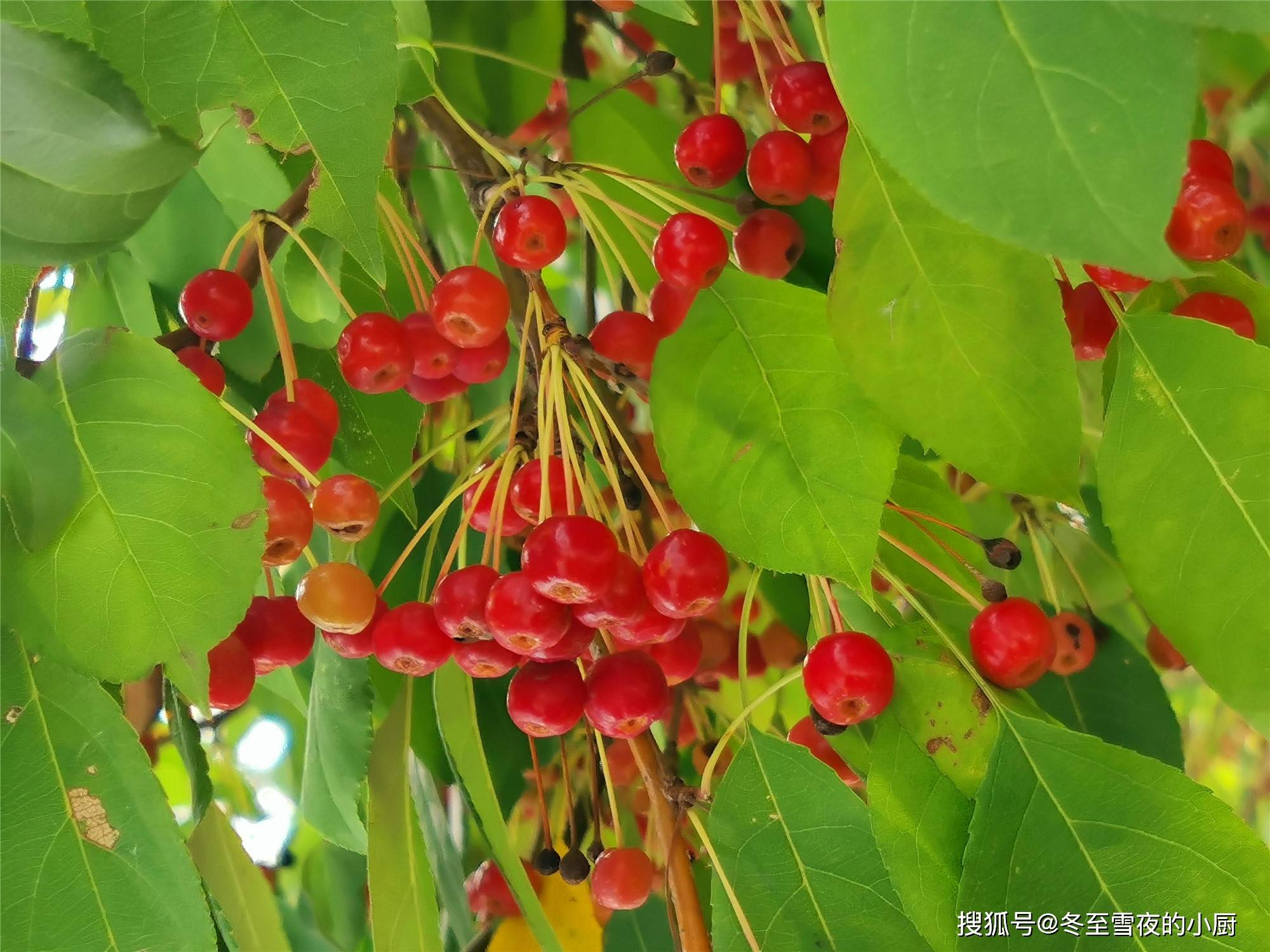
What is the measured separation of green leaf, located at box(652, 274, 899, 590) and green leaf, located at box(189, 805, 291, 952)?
0.48 metres

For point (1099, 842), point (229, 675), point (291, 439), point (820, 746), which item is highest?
Answer: point (291, 439)

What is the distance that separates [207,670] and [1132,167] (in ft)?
1.50

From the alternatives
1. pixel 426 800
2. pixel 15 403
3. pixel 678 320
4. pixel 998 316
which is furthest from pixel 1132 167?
pixel 426 800

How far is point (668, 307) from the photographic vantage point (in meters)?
0.76

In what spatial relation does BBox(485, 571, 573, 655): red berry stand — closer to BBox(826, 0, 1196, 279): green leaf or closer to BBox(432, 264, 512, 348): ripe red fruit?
BBox(432, 264, 512, 348): ripe red fruit

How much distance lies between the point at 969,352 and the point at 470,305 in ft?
1.06

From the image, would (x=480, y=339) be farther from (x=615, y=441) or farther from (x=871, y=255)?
(x=871, y=255)

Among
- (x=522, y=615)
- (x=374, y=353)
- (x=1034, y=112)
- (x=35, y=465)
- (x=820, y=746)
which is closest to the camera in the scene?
(x=1034, y=112)

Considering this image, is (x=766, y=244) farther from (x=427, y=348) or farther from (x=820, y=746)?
(x=820, y=746)

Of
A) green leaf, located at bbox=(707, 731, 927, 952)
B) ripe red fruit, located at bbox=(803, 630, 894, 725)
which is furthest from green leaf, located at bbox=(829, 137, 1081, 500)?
green leaf, located at bbox=(707, 731, 927, 952)

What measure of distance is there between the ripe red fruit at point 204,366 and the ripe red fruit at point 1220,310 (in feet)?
1.97

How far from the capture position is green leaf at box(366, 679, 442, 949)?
0.73 meters

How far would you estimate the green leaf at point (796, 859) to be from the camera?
2.11 ft

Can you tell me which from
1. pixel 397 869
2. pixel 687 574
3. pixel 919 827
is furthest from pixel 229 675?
pixel 919 827
